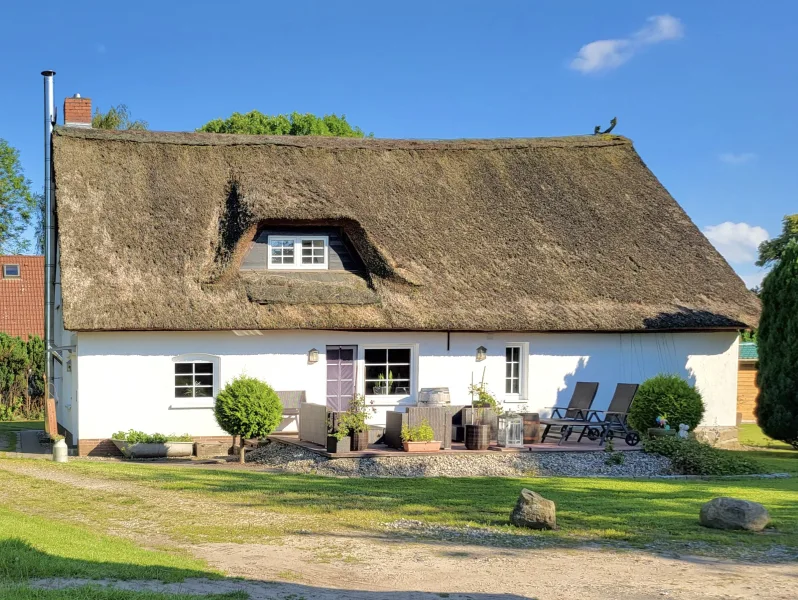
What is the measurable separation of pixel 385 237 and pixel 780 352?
866 centimetres

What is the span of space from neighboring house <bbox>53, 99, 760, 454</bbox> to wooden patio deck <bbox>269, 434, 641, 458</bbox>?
6.98 feet

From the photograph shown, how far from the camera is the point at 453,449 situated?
54.0ft

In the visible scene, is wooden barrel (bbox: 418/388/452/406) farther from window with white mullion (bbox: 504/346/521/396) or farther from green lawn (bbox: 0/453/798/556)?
green lawn (bbox: 0/453/798/556)

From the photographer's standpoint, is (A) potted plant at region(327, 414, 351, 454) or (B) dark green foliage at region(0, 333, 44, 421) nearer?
(A) potted plant at region(327, 414, 351, 454)

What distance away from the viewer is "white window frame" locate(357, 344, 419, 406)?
63.8 ft

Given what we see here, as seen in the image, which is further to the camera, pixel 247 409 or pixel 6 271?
pixel 6 271

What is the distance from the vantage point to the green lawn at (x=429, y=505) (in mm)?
10344

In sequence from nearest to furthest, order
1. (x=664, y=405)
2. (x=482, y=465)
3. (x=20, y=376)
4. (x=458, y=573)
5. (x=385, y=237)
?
(x=458, y=573)
(x=482, y=465)
(x=664, y=405)
(x=385, y=237)
(x=20, y=376)

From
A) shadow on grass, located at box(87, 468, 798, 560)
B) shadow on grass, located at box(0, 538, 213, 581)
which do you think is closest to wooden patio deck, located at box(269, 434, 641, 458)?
shadow on grass, located at box(87, 468, 798, 560)

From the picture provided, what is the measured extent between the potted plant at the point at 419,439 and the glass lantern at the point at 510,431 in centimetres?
128

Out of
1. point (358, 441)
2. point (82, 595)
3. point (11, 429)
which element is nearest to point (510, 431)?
point (358, 441)

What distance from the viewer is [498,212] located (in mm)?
22109

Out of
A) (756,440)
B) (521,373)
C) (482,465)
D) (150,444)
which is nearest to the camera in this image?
(482,465)

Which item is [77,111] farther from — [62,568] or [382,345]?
[62,568]
